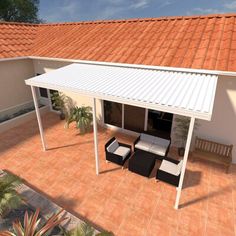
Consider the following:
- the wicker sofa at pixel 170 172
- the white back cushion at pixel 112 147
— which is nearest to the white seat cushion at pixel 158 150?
the wicker sofa at pixel 170 172

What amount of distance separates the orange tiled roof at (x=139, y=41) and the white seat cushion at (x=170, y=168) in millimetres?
5162

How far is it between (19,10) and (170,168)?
46.4m

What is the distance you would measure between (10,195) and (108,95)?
5358mm

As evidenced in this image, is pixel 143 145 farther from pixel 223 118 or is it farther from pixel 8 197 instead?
pixel 8 197

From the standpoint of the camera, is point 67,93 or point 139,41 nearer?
point 139,41

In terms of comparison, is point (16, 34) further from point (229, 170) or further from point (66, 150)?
point (229, 170)

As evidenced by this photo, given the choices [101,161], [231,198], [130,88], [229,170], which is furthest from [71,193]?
[229,170]

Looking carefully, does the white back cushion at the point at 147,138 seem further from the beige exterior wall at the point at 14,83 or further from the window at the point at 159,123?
the beige exterior wall at the point at 14,83

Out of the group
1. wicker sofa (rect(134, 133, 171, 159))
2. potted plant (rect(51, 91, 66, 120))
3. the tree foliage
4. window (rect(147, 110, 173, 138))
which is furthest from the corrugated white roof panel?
the tree foliage

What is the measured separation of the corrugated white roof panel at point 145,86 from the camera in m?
6.51

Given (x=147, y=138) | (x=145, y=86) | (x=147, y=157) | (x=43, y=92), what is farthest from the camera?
(x=43, y=92)

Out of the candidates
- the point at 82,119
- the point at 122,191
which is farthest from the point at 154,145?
the point at 82,119

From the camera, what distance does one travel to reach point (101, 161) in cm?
1046

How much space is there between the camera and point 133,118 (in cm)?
1290
